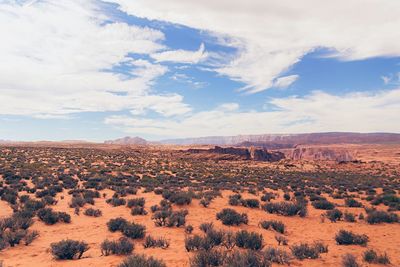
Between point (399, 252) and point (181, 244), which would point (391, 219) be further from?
point (181, 244)

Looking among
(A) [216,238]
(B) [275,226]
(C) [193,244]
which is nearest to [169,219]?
(A) [216,238]

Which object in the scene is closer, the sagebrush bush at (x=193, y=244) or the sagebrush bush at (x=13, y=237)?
the sagebrush bush at (x=193, y=244)

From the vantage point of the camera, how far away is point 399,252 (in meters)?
10.3

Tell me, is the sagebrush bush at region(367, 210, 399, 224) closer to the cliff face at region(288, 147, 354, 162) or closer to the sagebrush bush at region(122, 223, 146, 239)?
the sagebrush bush at region(122, 223, 146, 239)

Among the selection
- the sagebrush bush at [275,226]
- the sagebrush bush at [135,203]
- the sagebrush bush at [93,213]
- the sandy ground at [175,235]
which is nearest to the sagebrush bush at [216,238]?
the sandy ground at [175,235]

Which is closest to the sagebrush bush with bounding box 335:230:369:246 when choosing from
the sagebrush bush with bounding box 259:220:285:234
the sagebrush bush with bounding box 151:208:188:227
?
the sagebrush bush with bounding box 259:220:285:234

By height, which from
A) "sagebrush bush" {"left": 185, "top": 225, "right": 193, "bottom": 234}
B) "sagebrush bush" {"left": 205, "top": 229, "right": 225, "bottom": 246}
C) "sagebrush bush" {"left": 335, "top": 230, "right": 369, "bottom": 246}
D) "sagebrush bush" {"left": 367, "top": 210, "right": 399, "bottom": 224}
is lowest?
"sagebrush bush" {"left": 367, "top": 210, "right": 399, "bottom": 224}

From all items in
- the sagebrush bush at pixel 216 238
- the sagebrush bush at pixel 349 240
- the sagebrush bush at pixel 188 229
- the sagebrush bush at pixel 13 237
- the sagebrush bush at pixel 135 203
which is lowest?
the sagebrush bush at pixel 349 240

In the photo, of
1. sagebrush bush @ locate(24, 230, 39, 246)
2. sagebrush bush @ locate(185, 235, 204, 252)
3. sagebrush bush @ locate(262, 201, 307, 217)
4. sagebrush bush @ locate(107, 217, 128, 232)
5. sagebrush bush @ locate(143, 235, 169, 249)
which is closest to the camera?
→ sagebrush bush @ locate(185, 235, 204, 252)

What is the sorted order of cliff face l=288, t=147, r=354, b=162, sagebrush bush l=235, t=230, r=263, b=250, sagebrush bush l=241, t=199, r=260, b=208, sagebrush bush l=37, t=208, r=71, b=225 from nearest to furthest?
sagebrush bush l=235, t=230, r=263, b=250 → sagebrush bush l=37, t=208, r=71, b=225 → sagebrush bush l=241, t=199, r=260, b=208 → cliff face l=288, t=147, r=354, b=162

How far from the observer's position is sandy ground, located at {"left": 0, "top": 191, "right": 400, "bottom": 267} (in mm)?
8727

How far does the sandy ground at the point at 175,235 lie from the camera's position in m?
8.73

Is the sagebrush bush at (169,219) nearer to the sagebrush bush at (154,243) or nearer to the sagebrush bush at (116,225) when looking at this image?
the sagebrush bush at (116,225)

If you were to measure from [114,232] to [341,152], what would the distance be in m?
117
